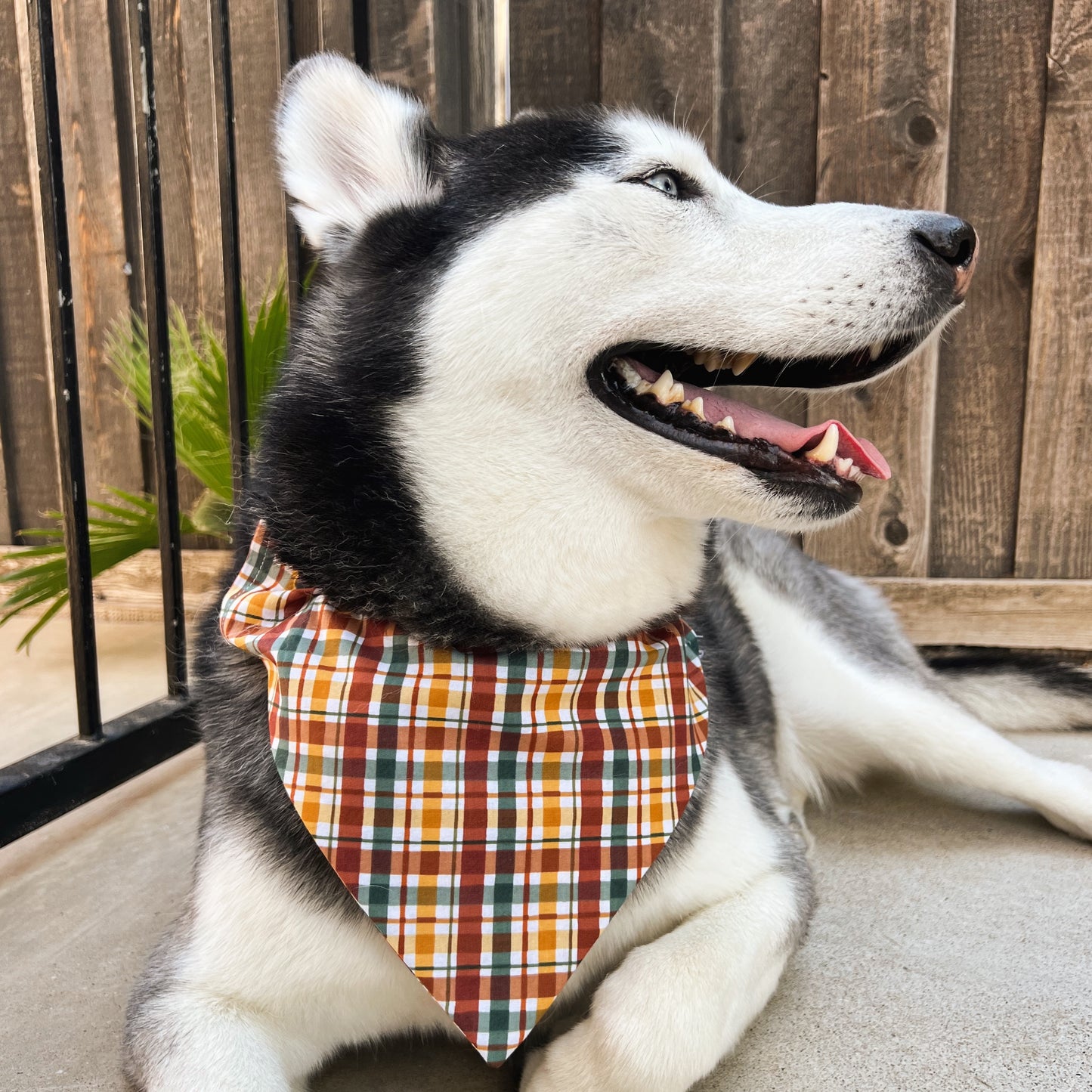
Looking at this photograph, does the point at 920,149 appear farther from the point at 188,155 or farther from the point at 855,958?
the point at 188,155

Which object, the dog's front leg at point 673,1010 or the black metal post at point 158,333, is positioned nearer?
the dog's front leg at point 673,1010

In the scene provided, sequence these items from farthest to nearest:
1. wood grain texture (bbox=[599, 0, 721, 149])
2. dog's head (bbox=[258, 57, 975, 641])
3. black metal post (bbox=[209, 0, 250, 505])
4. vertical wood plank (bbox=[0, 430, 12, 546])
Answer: vertical wood plank (bbox=[0, 430, 12, 546])
wood grain texture (bbox=[599, 0, 721, 149])
black metal post (bbox=[209, 0, 250, 505])
dog's head (bbox=[258, 57, 975, 641])

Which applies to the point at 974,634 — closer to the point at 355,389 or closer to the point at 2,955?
the point at 355,389

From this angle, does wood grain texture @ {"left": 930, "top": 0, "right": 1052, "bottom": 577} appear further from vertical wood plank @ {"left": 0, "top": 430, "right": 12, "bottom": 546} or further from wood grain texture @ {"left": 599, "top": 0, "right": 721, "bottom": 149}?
vertical wood plank @ {"left": 0, "top": 430, "right": 12, "bottom": 546}

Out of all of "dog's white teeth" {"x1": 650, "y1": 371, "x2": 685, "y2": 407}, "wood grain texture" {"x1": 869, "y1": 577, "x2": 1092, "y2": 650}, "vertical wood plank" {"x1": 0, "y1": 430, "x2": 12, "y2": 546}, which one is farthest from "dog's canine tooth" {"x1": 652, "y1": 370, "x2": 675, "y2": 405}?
"vertical wood plank" {"x1": 0, "y1": 430, "x2": 12, "y2": 546}

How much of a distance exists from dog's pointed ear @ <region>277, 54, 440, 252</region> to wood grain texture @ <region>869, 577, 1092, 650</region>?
6.69ft

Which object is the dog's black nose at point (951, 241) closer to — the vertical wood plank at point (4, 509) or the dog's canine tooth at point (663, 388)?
the dog's canine tooth at point (663, 388)

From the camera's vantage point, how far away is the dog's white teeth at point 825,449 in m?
1.19

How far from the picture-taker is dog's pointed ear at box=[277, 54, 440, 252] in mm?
1237

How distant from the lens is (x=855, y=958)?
1389mm

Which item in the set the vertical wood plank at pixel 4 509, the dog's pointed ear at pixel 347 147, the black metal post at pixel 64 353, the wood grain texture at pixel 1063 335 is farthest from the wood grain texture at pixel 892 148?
the vertical wood plank at pixel 4 509

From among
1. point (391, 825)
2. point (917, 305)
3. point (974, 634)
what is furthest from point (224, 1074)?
point (974, 634)

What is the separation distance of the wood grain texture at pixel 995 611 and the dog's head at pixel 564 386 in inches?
68.7

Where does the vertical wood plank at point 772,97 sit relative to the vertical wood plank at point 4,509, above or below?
above
